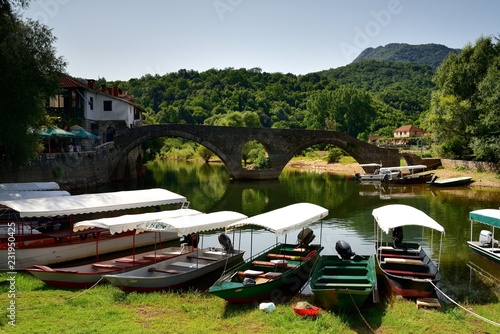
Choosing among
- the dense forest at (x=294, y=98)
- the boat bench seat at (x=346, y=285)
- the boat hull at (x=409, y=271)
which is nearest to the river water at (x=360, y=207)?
the boat hull at (x=409, y=271)

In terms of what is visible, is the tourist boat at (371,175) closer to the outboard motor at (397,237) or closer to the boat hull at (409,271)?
the outboard motor at (397,237)

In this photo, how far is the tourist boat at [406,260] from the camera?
1215 centimetres

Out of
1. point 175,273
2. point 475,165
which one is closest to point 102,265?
point 175,273

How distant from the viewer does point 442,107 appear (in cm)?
4641

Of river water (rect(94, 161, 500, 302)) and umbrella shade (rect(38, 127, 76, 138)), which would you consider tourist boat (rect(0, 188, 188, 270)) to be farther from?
umbrella shade (rect(38, 127, 76, 138))

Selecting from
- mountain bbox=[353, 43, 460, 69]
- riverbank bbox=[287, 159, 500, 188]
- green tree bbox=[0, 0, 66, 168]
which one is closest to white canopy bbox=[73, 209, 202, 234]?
green tree bbox=[0, 0, 66, 168]

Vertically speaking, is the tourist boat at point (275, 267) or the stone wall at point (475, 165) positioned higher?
the stone wall at point (475, 165)

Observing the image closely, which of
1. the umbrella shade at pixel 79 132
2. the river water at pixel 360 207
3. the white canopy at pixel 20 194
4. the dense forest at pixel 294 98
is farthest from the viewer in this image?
the dense forest at pixel 294 98

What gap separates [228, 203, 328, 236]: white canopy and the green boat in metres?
1.41

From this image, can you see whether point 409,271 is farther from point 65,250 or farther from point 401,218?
point 65,250

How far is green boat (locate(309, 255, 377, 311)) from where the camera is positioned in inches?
424

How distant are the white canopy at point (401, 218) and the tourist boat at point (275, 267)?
222 centimetres

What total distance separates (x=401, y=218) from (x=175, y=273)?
7.32 m

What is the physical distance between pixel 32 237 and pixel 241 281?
28.5ft
